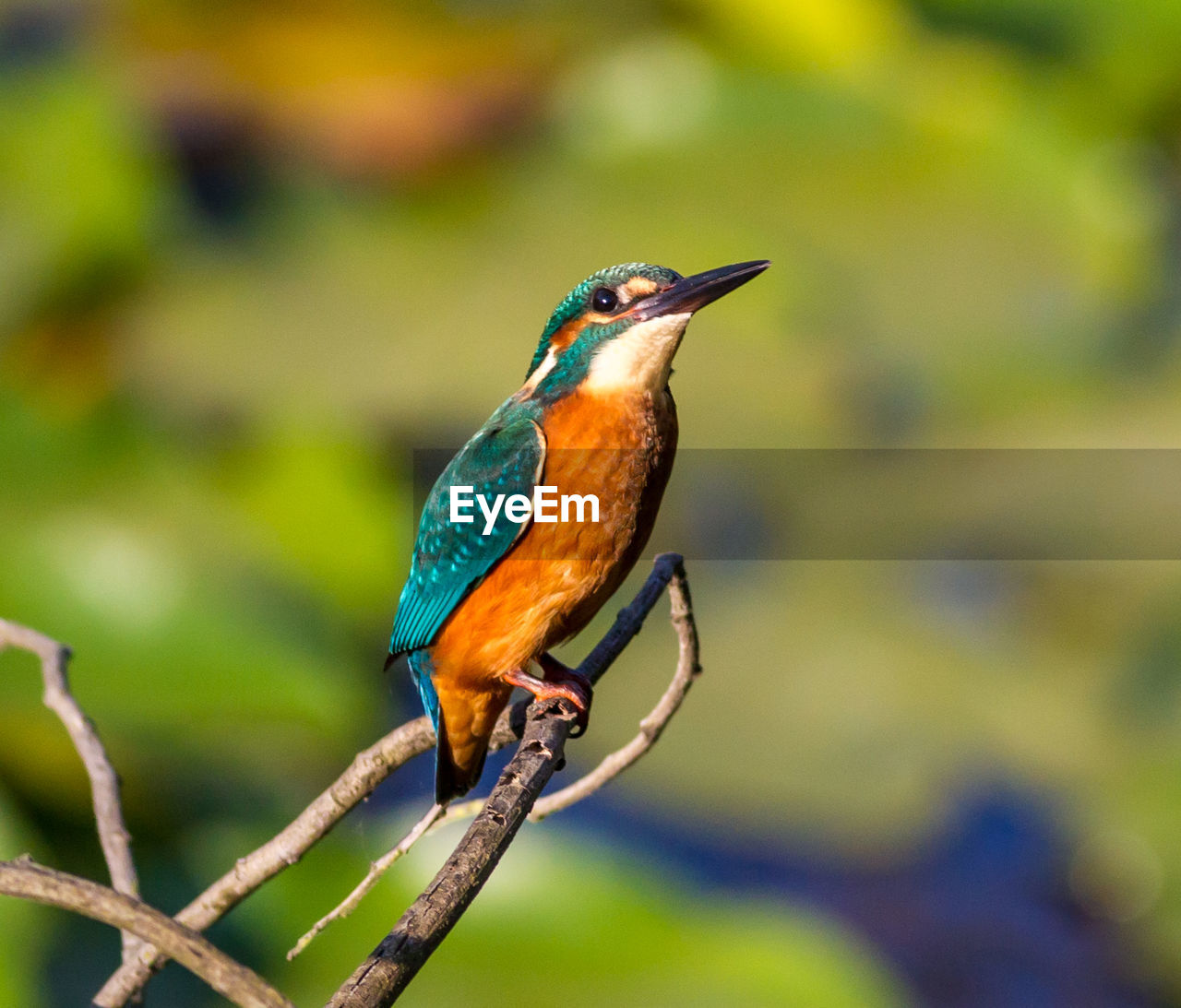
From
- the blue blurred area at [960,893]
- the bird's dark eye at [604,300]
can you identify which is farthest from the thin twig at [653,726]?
the blue blurred area at [960,893]

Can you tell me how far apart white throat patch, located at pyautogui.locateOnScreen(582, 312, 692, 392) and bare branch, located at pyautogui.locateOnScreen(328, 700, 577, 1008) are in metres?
0.44

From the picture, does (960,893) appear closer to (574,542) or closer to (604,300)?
(574,542)

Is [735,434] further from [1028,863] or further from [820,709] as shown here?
[1028,863]

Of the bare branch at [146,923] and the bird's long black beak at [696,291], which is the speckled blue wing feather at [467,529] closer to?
the bird's long black beak at [696,291]

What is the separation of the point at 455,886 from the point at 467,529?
73 centimetres

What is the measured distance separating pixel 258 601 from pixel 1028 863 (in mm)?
1901

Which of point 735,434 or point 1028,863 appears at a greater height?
point 735,434

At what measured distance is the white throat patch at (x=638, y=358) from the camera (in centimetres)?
148

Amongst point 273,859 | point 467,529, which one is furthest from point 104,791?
point 467,529

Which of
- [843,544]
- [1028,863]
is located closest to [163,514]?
[843,544]

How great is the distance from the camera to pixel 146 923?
797 millimetres

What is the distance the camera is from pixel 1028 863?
3.11 meters

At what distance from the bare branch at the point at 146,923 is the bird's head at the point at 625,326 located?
2.84ft

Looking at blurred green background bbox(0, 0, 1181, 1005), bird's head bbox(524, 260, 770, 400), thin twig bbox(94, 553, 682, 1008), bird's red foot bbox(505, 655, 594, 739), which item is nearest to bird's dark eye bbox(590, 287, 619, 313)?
Answer: bird's head bbox(524, 260, 770, 400)
